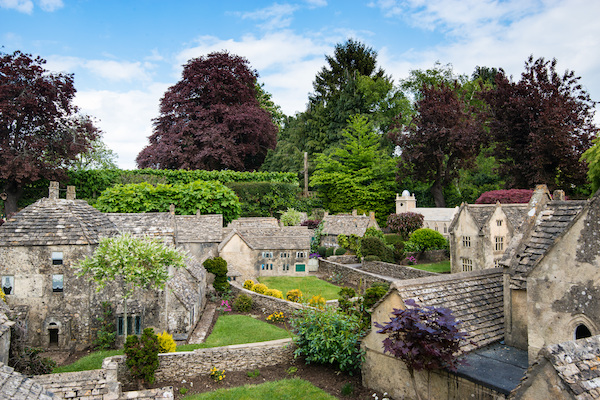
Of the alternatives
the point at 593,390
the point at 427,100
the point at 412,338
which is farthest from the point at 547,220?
the point at 427,100

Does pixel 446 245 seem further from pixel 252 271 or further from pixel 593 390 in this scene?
pixel 593 390

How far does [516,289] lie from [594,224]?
4.22m

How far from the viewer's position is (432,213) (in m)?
50.0

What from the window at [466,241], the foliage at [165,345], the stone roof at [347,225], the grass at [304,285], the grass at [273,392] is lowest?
the grass at [273,392]

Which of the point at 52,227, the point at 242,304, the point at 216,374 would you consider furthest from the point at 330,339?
the point at 52,227

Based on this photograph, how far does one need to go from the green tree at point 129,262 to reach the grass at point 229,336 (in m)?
1.83

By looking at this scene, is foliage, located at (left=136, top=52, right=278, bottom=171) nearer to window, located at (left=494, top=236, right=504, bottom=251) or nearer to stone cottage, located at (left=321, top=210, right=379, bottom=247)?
stone cottage, located at (left=321, top=210, right=379, bottom=247)

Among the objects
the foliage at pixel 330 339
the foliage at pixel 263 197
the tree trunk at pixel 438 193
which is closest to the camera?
the foliage at pixel 330 339

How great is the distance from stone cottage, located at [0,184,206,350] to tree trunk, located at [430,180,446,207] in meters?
42.8

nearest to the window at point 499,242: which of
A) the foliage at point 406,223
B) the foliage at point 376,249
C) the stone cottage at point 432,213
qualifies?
the foliage at point 376,249

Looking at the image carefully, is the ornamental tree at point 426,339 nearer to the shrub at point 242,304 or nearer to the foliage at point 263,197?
the shrub at point 242,304

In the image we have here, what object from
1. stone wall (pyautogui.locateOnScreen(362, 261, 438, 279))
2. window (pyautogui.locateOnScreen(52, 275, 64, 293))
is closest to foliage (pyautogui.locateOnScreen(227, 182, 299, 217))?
stone wall (pyautogui.locateOnScreen(362, 261, 438, 279))

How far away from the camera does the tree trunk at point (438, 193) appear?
54125mm

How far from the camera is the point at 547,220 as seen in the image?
12.9m
